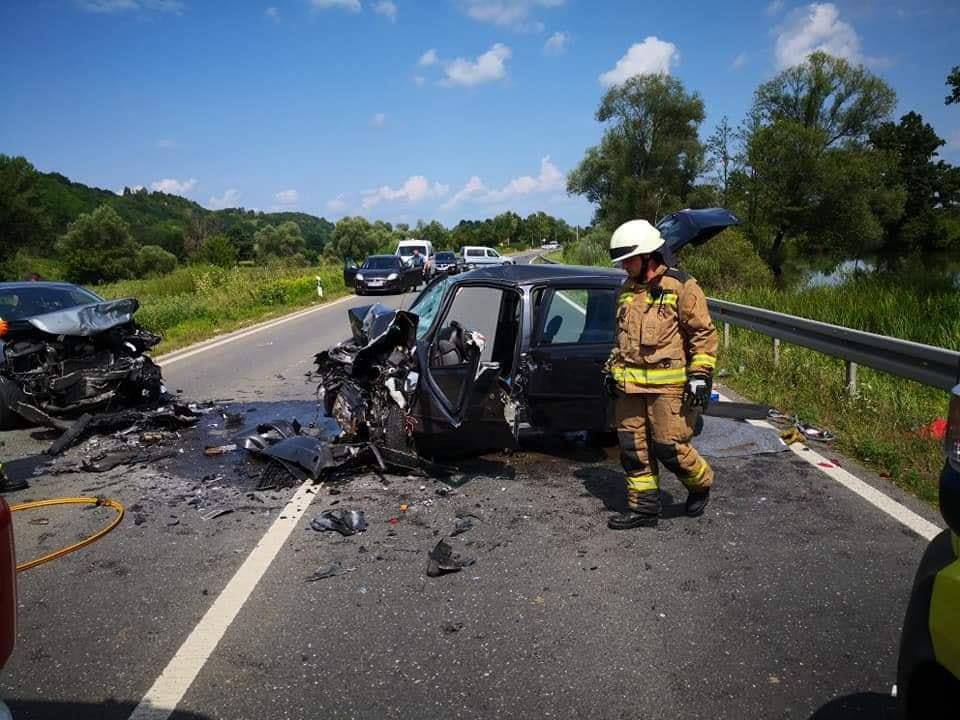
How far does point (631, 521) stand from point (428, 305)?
8.67ft

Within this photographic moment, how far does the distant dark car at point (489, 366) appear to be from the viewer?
528 centimetres

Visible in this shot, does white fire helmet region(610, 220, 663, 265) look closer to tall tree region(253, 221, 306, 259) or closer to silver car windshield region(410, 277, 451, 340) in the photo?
silver car windshield region(410, 277, 451, 340)

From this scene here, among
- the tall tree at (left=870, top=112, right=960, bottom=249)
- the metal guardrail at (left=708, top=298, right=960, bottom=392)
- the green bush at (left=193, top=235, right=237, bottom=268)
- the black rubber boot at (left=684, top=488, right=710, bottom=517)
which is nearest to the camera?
the black rubber boot at (left=684, top=488, right=710, bottom=517)

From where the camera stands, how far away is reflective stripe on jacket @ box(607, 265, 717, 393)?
4.26 metres

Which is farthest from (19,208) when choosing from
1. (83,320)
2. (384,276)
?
(83,320)

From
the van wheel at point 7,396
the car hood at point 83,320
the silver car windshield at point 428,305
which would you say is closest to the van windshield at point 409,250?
the car hood at point 83,320

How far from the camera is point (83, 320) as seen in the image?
751 centimetres

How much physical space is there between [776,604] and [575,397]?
2465 millimetres

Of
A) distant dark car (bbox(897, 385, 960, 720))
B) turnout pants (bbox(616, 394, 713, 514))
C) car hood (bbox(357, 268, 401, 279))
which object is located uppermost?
car hood (bbox(357, 268, 401, 279))

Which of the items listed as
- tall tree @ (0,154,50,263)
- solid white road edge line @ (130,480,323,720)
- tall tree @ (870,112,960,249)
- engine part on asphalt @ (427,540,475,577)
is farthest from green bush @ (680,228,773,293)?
tall tree @ (0,154,50,263)

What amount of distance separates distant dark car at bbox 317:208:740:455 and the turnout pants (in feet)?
3.55

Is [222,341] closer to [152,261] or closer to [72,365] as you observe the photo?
[72,365]

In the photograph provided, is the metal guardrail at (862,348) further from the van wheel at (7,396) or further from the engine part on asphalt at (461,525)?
the van wheel at (7,396)

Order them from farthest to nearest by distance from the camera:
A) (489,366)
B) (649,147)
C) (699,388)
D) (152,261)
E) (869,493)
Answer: (152,261) < (649,147) < (489,366) < (869,493) < (699,388)
